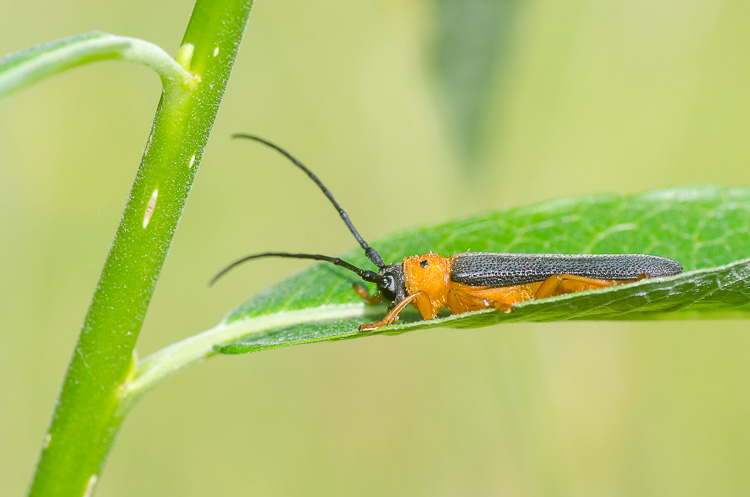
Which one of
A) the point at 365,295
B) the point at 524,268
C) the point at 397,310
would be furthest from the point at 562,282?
the point at 365,295

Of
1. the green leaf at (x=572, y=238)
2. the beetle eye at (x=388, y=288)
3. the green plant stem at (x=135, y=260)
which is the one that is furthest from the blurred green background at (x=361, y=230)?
the green plant stem at (x=135, y=260)

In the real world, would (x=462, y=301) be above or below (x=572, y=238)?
below

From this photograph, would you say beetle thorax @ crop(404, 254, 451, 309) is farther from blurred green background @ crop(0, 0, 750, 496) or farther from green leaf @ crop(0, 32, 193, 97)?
green leaf @ crop(0, 32, 193, 97)

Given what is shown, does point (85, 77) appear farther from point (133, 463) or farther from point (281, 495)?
point (281, 495)

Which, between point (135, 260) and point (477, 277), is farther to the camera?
point (477, 277)

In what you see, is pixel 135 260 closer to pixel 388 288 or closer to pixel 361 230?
pixel 388 288

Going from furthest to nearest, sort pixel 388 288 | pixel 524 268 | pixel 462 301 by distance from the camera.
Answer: pixel 462 301, pixel 524 268, pixel 388 288
